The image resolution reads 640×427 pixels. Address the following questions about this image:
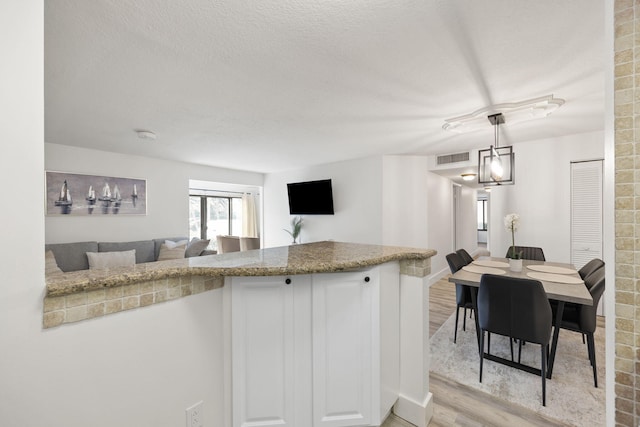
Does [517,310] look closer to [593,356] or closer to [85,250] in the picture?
[593,356]

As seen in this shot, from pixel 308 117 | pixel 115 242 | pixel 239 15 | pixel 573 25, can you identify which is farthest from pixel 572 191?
pixel 115 242

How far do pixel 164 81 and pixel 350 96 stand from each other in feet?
4.81

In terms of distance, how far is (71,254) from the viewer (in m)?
3.56

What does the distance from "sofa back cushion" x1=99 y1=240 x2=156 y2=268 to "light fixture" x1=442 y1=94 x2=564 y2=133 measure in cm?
476

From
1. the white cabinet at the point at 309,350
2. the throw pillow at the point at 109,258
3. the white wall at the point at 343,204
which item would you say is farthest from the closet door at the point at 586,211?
the throw pillow at the point at 109,258

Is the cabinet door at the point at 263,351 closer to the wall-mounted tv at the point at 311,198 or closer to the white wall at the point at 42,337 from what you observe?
the white wall at the point at 42,337

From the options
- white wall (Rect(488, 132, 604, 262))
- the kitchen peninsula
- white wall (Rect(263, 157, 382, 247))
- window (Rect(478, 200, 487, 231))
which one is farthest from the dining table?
window (Rect(478, 200, 487, 231))

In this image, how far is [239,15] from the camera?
52.3 inches

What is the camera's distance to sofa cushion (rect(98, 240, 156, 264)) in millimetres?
3945

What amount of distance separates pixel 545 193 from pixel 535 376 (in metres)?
2.69

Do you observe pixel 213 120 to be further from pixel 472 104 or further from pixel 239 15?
pixel 472 104

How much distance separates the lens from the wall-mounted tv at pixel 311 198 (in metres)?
5.30

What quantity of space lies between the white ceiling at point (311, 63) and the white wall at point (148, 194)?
975 mm

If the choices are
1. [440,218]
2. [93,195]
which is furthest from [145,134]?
[440,218]
